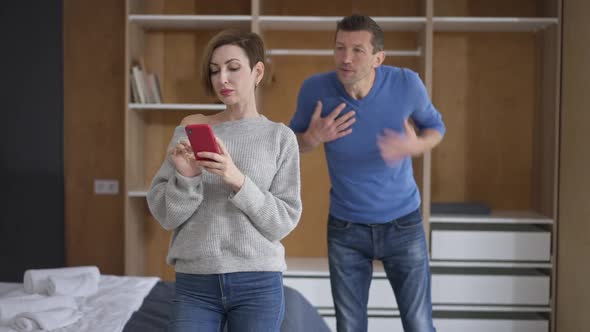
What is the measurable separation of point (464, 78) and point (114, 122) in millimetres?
2010

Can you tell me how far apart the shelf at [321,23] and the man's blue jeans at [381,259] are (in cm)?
154

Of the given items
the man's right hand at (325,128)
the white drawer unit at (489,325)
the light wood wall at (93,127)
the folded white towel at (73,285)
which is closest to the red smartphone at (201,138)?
the man's right hand at (325,128)

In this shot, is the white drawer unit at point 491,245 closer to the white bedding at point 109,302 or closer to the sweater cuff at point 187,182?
the white bedding at point 109,302

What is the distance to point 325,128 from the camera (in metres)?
2.09

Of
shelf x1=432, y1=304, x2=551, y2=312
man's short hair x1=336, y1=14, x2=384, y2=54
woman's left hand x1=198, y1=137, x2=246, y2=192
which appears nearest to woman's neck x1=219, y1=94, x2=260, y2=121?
woman's left hand x1=198, y1=137, x2=246, y2=192

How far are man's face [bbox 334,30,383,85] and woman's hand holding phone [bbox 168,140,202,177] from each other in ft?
2.73

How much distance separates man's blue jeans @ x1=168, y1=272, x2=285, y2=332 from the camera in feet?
4.65

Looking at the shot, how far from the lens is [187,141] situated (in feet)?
4.67

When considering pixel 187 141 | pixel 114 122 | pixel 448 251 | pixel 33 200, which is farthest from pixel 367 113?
pixel 33 200

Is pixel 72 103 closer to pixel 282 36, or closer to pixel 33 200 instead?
pixel 33 200

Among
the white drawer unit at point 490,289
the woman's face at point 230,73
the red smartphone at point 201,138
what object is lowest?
the white drawer unit at point 490,289

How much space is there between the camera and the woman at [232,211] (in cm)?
139

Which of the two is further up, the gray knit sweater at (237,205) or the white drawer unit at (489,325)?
the gray knit sweater at (237,205)

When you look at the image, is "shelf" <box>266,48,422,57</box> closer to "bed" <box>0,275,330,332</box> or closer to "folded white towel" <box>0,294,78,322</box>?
"bed" <box>0,275,330,332</box>
